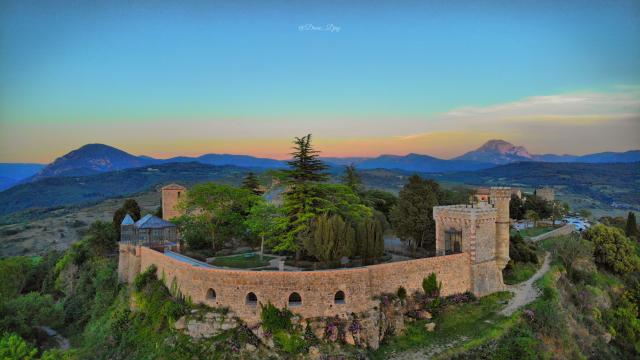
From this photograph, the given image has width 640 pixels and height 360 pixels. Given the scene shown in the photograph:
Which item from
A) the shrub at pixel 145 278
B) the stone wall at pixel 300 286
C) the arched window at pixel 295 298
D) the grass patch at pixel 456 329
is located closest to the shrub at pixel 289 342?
the stone wall at pixel 300 286

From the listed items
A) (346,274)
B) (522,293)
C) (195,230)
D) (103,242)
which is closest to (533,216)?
(522,293)

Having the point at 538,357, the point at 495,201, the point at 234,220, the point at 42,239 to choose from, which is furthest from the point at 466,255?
the point at 42,239

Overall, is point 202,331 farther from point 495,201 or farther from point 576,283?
point 576,283

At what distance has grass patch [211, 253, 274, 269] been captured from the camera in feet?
97.4

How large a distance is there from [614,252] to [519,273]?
50.5 ft

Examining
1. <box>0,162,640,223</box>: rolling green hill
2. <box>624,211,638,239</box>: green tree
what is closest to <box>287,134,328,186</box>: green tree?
<box>624,211,638,239</box>: green tree

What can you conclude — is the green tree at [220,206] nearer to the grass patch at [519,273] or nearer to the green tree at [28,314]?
the green tree at [28,314]

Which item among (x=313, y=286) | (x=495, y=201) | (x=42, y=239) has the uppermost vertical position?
(x=495, y=201)

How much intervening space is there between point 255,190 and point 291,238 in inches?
598

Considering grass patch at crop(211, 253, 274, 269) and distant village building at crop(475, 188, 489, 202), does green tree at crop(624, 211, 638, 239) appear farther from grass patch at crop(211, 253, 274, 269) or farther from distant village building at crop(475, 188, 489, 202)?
grass patch at crop(211, 253, 274, 269)

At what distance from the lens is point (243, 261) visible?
31.1 metres

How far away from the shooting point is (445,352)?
2234cm

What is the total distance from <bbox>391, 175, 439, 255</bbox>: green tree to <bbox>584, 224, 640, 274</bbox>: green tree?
61.3ft

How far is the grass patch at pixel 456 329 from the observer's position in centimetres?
2334
